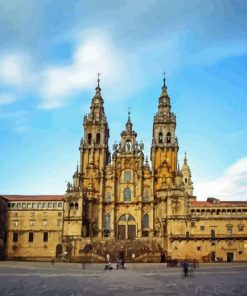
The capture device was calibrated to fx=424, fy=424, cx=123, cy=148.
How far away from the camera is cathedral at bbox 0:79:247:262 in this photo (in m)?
80.9

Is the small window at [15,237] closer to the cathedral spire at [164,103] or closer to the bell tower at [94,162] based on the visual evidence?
the bell tower at [94,162]

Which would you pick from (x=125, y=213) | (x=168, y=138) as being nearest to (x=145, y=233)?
(x=125, y=213)

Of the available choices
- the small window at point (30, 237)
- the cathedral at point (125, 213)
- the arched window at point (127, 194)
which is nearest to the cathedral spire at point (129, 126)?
the cathedral at point (125, 213)

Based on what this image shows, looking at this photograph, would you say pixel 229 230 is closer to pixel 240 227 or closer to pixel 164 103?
pixel 240 227

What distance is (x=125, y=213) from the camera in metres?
90.2

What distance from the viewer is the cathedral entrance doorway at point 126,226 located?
88625mm

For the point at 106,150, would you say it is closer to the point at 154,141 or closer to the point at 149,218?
the point at 154,141

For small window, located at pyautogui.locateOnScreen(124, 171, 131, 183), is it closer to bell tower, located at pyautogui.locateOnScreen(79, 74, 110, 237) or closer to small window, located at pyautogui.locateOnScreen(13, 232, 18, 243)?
bell tower, located at pyautogui.locateOnScreen(79, 74, 110, 237)

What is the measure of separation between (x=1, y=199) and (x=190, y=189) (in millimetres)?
55140

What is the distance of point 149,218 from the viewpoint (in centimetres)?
8881

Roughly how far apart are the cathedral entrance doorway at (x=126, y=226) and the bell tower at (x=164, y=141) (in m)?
11.8

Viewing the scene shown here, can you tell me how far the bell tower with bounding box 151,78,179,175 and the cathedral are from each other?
0.71ft

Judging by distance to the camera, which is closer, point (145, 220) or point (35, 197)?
point (145, 220)

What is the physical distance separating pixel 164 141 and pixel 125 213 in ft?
58.7
